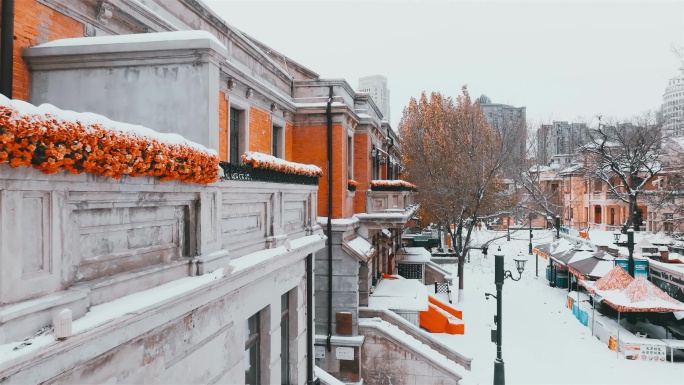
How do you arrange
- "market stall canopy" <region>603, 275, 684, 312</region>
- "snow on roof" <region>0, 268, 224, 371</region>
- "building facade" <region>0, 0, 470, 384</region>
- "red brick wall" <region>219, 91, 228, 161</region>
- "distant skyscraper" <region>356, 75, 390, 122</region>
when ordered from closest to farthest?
"snow on roof" <region>0, 268, 224, 371</region> → "building facade" <region>0, 0, 470, 384</region> → "red brick wall" <region>219, 91, 228, 161</region> → "market stall canopy" <region>603, 275, 684, 312</region> → "distant skyscraper" <region>356, 75, 390, 122</region>

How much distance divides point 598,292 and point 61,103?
18.8 metres

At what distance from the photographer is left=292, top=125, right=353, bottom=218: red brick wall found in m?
14.3

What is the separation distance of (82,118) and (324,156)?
1159 centimetres

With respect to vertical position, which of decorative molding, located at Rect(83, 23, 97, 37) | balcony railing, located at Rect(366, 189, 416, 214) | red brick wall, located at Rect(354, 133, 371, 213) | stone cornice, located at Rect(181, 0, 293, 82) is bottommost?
balcony railing, located at Rect(366, 189, 416, 214)

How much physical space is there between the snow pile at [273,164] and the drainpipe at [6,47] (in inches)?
117

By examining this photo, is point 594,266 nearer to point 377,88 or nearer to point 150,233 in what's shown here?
point 150,233

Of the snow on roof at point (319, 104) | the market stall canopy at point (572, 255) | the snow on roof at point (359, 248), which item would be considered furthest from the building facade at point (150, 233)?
the market stall canopy at point (572, 255)

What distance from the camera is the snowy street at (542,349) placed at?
13.9 metres

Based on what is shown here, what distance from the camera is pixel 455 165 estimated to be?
27.8 metres

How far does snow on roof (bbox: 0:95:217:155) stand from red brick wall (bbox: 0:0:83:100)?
3005mm

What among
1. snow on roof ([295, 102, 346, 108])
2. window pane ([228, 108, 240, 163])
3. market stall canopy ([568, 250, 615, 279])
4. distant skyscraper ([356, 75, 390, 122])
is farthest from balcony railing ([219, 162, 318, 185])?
distant skyscraper ([356, 75, 390, 122])

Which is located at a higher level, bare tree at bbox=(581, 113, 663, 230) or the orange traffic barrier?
bare tree at bbox=(581, 113, 663, 230)

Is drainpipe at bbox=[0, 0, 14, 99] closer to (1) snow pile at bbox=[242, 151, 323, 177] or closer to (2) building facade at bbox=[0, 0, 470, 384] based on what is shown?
(2) building facade at bbox=[0, 0, 470, 384]

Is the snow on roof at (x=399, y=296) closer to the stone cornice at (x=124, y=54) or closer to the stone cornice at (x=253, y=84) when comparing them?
the stone cornice at (x=253, y=84)
